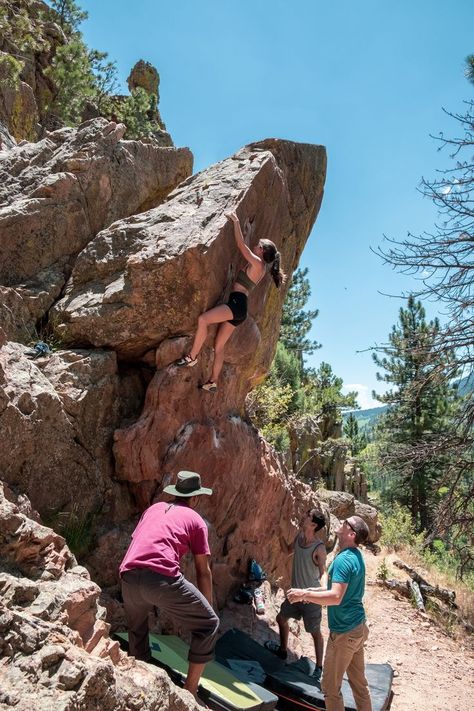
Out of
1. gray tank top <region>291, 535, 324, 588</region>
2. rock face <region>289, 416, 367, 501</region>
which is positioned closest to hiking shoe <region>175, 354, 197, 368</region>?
gray tank top <region>291, 535, 324, 588</region>

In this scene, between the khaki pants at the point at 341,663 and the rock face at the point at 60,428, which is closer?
the khaki pants at the point at 341,663

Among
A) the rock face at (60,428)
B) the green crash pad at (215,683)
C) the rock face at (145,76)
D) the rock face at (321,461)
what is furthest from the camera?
the rock face at (145,76)

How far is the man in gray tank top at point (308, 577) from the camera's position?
6.27 meters

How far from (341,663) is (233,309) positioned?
4.14 meters

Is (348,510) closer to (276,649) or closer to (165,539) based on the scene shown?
(276,649)

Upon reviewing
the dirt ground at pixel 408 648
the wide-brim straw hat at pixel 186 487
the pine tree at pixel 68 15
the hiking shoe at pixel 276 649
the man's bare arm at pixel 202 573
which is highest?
the pine tree at pixel 68 15

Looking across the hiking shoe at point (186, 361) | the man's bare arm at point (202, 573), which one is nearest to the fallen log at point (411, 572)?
the hiking shoe at point (186, 361)

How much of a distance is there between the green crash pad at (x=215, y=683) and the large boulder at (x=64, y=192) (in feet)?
16.0

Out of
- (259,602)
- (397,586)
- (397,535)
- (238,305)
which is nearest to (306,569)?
(259,602)

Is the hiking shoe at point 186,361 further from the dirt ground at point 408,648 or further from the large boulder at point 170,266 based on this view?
the dirt ground at point 408,648

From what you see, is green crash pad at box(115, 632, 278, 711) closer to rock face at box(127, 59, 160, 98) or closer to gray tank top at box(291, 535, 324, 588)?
gray tank top at box(291, 535, 324, 588)

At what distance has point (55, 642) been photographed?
2857 millimetres

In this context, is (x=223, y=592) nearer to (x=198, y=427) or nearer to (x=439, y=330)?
(x=198, y=427)

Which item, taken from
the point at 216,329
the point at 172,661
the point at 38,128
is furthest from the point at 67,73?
the point at 172,661
